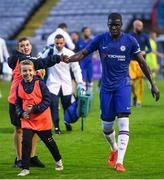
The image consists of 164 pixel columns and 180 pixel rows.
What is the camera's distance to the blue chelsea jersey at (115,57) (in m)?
11.1

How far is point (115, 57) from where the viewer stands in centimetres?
1111

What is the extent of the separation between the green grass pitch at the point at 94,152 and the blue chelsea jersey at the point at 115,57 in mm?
1236

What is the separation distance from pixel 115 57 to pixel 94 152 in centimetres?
240

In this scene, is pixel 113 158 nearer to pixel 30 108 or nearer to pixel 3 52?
pixel 30 108

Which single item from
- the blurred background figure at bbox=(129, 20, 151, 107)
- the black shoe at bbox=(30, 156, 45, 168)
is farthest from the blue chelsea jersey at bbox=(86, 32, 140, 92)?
the blurred background figure at bbox=(129, 20, 151, 107)

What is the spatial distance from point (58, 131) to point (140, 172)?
489 centimetres

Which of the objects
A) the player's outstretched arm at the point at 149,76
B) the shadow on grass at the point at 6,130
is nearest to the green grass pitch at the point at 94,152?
the shadow on grass at the point at 6,130

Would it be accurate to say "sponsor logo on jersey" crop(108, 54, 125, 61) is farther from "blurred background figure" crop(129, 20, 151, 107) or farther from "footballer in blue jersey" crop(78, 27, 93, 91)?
"footballer in blue jersey" crop(78, 27, 93, 91)

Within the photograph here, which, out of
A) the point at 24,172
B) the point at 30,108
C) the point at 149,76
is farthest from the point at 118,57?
the point at 24,172

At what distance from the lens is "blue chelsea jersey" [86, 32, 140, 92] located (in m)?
11.1

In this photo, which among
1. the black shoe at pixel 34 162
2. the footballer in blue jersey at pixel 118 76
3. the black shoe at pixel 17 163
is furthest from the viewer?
the black shoe at pixel 34 162

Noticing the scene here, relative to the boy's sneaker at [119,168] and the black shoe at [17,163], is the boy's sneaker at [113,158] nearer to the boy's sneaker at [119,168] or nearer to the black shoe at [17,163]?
the boy's sneaker at [119,168]

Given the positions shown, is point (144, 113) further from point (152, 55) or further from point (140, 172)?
point (152, 55)

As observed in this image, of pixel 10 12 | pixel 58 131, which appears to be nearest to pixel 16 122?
pixel 58 131
